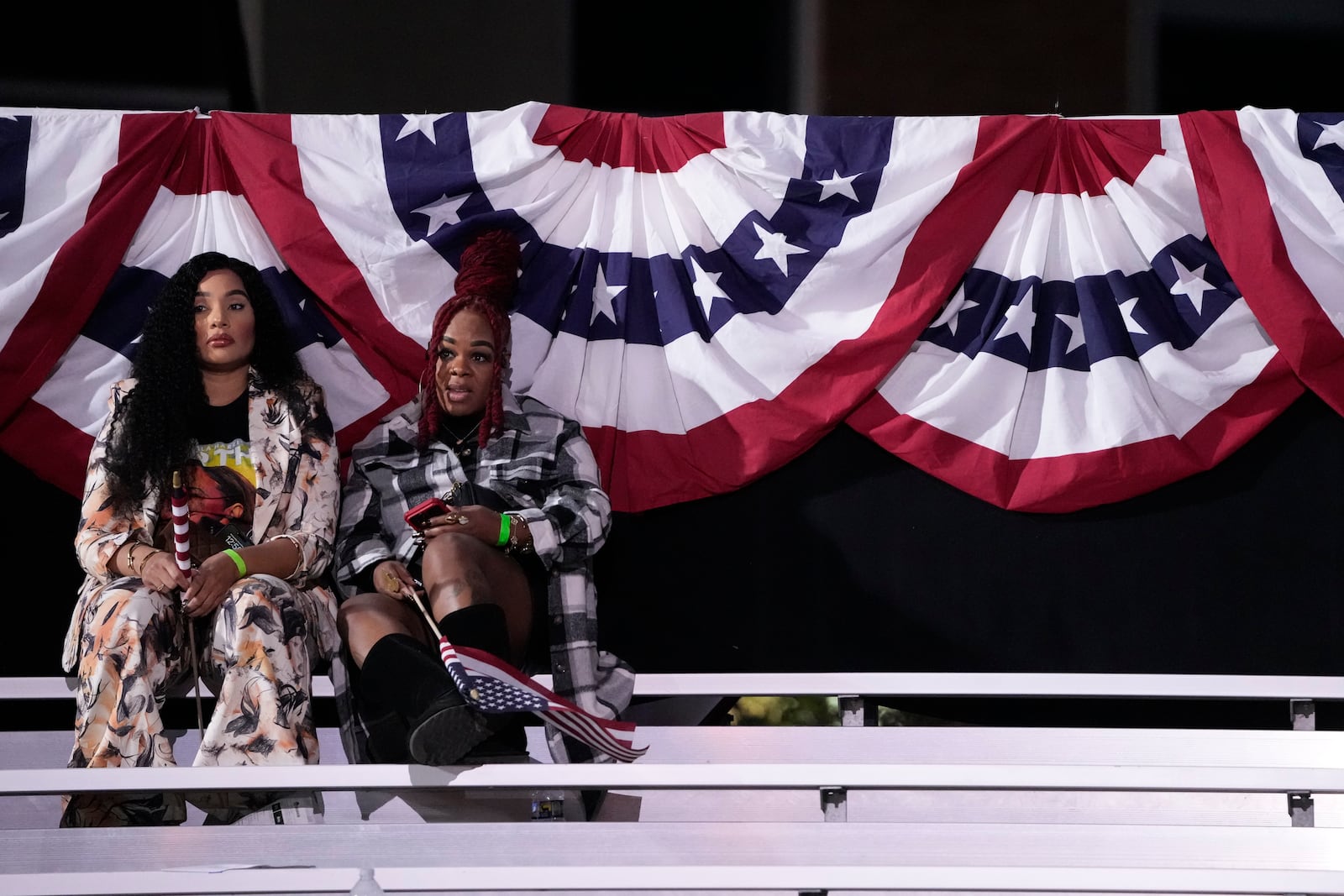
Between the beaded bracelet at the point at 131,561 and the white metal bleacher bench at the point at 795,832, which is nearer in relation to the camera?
the white metal bleacher bench at the point at 795,832

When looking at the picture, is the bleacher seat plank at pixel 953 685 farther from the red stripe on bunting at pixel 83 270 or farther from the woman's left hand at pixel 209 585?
the red stripe on bunting at pixel 83 270

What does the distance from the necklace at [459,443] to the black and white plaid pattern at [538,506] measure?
23 millimetres

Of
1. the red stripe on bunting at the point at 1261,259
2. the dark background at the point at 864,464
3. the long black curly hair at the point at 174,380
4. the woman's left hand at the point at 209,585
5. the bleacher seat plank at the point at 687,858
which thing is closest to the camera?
the bleacher seat plank at the point at 687,858

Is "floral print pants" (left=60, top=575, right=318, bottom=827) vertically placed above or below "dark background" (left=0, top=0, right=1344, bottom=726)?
below

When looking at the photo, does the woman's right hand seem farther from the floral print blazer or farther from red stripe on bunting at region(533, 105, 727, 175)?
red stripe on bunting at region(533, 105, 727, 175)

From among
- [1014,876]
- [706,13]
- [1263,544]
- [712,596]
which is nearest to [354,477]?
[712,596]

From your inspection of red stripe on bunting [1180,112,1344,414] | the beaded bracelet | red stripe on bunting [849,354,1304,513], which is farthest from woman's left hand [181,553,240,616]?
red stripe on bunting [1180,112,1344,414]

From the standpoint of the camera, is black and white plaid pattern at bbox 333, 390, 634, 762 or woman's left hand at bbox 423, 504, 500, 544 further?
black and white plaid pattern at bbox 333, 390, 634, 762

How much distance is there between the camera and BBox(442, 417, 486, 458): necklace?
3033 millimetres

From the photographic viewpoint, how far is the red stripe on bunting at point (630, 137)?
3281 millimetres

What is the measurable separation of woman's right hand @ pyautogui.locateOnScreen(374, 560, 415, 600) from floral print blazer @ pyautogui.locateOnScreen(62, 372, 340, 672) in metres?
0.14

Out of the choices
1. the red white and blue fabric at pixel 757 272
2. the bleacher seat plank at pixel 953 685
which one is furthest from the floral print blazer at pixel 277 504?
the red white and blue fabric at pixel 757 272

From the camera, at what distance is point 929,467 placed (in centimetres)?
327

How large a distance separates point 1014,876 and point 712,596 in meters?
1.40
